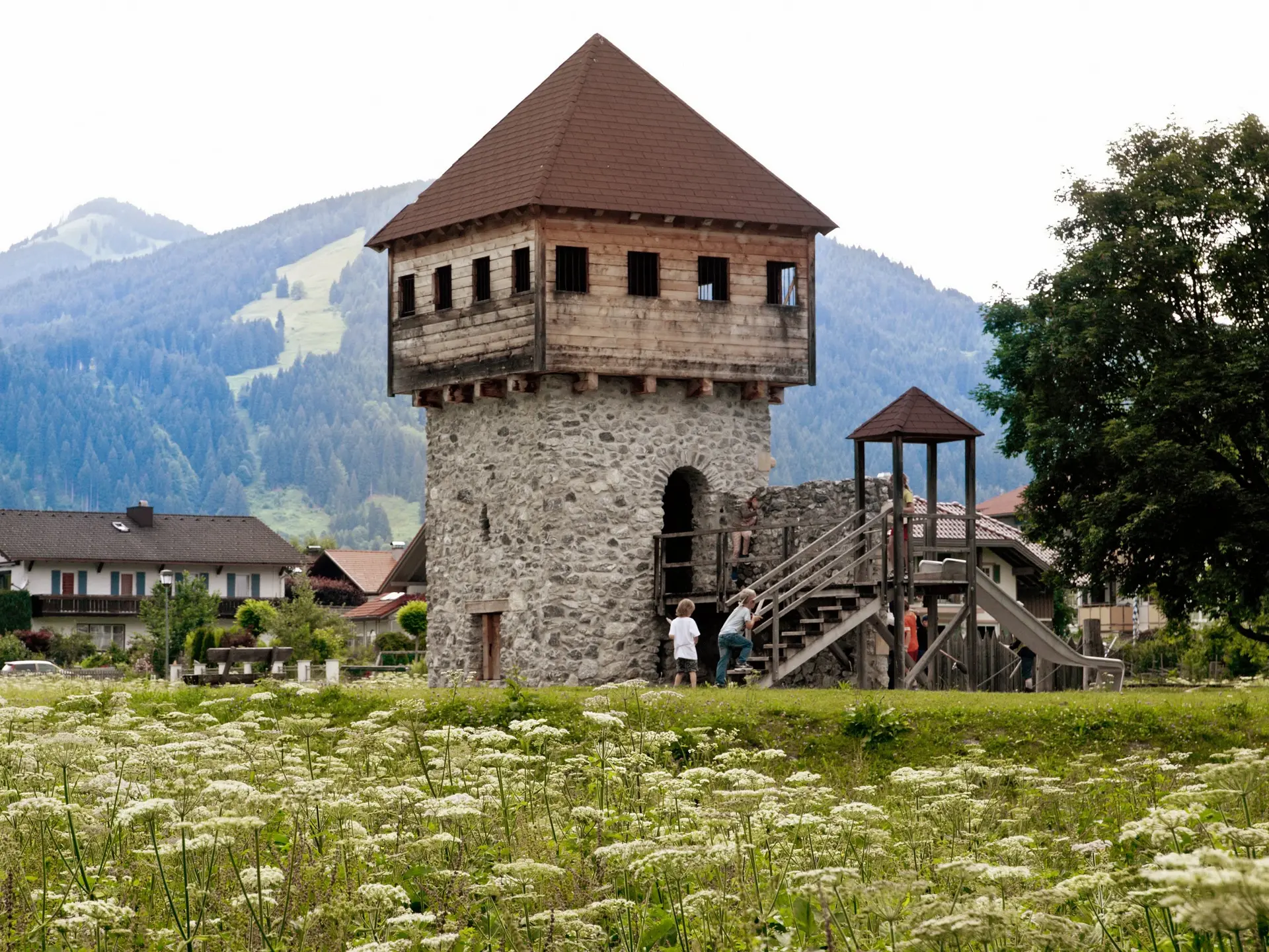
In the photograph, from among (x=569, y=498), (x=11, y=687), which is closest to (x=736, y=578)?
(x=569, y=498)

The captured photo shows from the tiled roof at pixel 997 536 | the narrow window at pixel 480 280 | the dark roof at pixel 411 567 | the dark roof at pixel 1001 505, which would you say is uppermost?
the narrow window at pixel 480 280

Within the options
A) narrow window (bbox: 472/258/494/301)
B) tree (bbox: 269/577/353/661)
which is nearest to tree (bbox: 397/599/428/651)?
tree (bbox: 269/577/353/661)

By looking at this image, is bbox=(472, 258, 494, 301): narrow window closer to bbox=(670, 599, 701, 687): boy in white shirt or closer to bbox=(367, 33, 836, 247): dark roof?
bbox=(367, 33, 836, 247): dark roof

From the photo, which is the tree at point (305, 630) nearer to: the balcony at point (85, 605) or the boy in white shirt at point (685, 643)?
the balcony at point (85, 605)

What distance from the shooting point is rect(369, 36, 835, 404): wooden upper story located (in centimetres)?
2961

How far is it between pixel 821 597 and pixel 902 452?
8.36ft

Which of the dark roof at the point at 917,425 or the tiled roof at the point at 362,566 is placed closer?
the dark roof at the point at 917,425

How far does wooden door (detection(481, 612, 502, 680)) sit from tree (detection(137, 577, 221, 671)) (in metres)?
37.7

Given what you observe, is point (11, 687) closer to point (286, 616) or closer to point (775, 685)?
point (775, 685)

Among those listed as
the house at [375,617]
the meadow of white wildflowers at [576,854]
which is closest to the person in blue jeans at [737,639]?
the meadow of white wildflowers at [576,854]

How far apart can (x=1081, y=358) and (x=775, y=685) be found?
28.5 feet

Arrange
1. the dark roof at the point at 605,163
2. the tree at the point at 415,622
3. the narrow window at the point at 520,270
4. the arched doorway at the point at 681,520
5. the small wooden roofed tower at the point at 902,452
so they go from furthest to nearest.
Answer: the tree at the point at 415,622 < the arched doorway at the point at 681,520 < the dark roof at the point at 605,163 < the narrow window at the point at 520,270 < the small wooden roofed tower at the point at 902,452

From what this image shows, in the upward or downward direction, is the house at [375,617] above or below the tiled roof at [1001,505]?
below

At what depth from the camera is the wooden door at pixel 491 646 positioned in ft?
101
